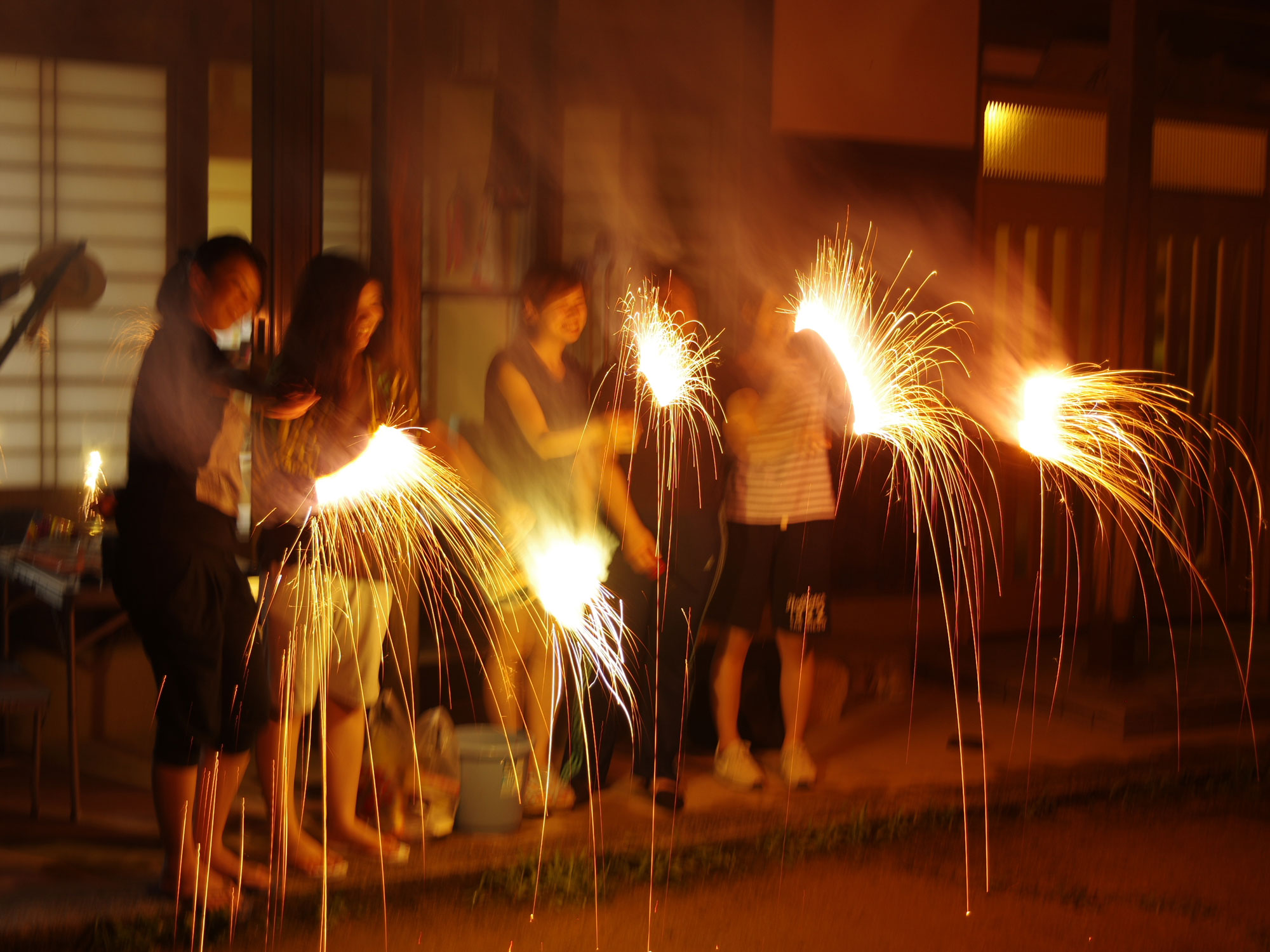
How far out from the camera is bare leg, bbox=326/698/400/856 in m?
4.07

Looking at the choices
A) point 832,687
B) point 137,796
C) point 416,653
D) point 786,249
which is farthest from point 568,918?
point 786,249

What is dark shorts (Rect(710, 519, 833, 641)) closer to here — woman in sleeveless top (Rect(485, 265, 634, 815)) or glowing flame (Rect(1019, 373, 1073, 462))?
woman in sleeveless top (Rect(485, 265, 634, 815))

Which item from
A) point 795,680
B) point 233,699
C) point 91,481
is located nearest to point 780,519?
point 795,680

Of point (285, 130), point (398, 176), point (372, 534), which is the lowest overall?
point (372, 534)

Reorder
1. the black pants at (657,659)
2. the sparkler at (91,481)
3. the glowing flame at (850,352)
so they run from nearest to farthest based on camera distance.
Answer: the black pants at (657,659), the glowing flame at (850,352), the sparkler at (91,481)

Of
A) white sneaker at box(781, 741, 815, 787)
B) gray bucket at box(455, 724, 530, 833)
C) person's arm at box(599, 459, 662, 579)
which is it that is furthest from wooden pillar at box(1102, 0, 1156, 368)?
gray bucket at box(455, 724, 530, 833)

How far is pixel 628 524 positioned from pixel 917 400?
108 inches

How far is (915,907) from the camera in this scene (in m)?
4.01

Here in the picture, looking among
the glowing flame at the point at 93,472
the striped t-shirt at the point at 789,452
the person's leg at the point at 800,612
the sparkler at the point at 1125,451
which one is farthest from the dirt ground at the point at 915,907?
the glowing flame at the point at 93,472

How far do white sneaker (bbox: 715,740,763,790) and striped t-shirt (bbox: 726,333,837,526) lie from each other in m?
0.90

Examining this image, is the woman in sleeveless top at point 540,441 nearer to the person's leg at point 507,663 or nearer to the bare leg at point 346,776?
the person's leg at point 507,663

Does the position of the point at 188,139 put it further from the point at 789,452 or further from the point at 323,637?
the point at 789,452

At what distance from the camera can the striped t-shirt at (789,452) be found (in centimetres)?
488

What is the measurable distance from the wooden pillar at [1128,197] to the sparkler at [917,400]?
2.55 ft
